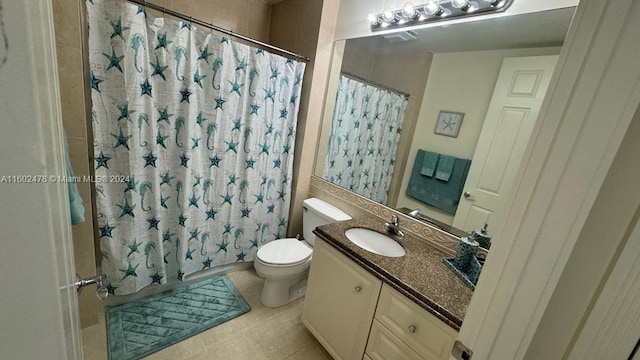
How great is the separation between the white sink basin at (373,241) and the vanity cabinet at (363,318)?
23 cm

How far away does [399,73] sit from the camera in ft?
5.40

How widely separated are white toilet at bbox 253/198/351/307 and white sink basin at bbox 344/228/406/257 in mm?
293

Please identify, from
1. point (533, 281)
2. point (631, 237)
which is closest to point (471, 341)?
point (533, 281)

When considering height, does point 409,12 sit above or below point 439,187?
above

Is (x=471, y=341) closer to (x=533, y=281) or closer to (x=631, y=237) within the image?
(x=533, y=281)

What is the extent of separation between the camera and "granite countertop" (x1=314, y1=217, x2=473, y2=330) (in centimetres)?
89

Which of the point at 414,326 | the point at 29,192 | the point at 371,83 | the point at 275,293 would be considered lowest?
the point at 275,293

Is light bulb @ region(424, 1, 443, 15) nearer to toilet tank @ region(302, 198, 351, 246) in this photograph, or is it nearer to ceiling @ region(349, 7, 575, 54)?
ceiling @ region(349, 7, 575, 54)

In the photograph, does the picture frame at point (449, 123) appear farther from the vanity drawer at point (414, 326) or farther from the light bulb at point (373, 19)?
the vanity drawer at point (414, 326)

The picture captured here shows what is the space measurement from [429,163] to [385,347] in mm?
1015

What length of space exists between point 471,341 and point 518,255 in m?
0.25

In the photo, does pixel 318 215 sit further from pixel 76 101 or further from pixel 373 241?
pixel 76 101

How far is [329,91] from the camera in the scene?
2012 mm

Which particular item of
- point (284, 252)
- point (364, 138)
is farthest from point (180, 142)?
point (364, 138)
